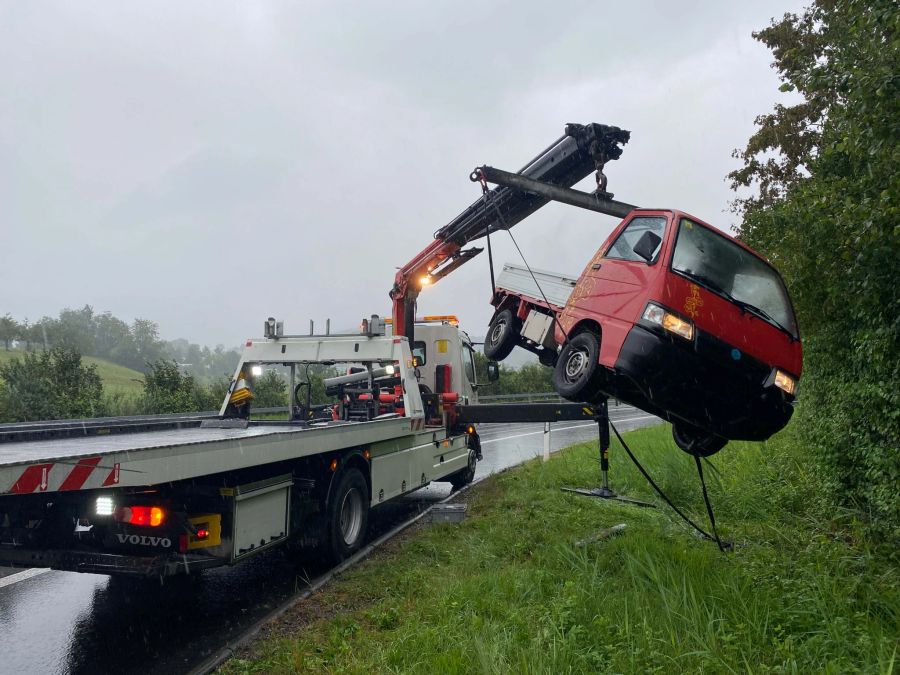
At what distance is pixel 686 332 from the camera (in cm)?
489

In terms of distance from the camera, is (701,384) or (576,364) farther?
(576,364)

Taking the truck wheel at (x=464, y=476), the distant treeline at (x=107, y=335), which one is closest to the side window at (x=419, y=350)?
the truck wheel at (x=464, y=476)

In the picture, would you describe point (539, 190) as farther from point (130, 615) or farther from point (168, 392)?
point (168, 392)

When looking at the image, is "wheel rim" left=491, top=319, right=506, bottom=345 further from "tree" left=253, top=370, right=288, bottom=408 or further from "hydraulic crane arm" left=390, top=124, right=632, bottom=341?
"tree" left=253, top=370, right=288, bottom=408

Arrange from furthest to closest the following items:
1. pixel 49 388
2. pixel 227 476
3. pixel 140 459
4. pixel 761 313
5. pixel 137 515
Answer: pixel 49 388 → pixel 761 313 → pixel 227 476 → pixel 137 515 → pixel 140 459

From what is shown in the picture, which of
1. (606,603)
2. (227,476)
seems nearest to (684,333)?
(606,603)

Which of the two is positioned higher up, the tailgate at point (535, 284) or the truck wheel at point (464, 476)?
the tailgate at point (535, 284)

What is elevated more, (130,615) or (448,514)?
(448,514)

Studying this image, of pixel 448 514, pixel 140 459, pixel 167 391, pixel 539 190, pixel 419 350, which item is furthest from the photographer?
pixel 167 391

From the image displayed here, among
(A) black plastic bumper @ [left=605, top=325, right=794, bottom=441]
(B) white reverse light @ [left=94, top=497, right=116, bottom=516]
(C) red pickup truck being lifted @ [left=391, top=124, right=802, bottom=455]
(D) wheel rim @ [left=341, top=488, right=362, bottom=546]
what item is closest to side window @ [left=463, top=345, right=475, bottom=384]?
(D) wheel rim @ [left=341, top=488, right=362, bottom=546]

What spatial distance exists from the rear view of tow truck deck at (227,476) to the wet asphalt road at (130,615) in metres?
0.48

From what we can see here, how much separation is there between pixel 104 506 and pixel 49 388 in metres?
11.4

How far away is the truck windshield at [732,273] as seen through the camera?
5.21 meters

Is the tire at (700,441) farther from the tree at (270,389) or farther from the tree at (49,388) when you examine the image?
the tree at (49,388)
